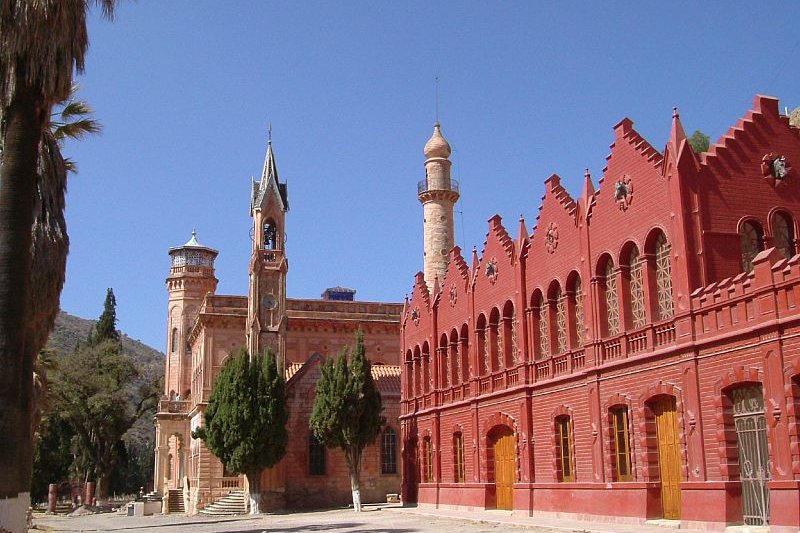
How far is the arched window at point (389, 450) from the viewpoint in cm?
4669

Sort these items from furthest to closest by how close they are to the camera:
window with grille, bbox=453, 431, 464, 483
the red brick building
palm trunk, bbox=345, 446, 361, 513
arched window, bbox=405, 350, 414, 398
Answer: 1. arched window, bbox=405, 350, 414, 398
2. palm trunk, bbox=345, 446, 361, 513
3. window with grille, bbox=453, 431, 464, 483
4. the red brick building

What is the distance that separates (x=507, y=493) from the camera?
Answer: 30891 millimetres

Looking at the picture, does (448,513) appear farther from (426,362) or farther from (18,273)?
(18,273)

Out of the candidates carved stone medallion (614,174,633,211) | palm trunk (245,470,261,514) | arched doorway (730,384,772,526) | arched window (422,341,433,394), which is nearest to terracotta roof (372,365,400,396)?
arched window (422,341,433,394)

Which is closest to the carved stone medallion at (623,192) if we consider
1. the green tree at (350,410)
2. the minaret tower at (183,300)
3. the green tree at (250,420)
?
the green tree at (350,410)

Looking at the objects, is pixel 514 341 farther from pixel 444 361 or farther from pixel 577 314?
pixel 444 361

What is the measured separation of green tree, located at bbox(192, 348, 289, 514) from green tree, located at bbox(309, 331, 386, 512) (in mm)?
3732

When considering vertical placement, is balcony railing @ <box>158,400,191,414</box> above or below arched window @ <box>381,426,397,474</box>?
above

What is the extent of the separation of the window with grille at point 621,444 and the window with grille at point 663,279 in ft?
9.94

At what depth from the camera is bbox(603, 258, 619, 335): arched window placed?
2469 cm

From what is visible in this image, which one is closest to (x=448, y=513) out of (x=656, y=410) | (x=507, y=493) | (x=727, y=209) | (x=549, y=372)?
(x=507, y=493)

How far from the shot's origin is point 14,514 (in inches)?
616

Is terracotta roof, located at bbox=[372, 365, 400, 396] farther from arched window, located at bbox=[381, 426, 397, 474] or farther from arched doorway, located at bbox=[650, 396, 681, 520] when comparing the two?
arched doorway, located at bbox=[650, 396, 681, 520]

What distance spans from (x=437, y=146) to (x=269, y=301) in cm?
1279
